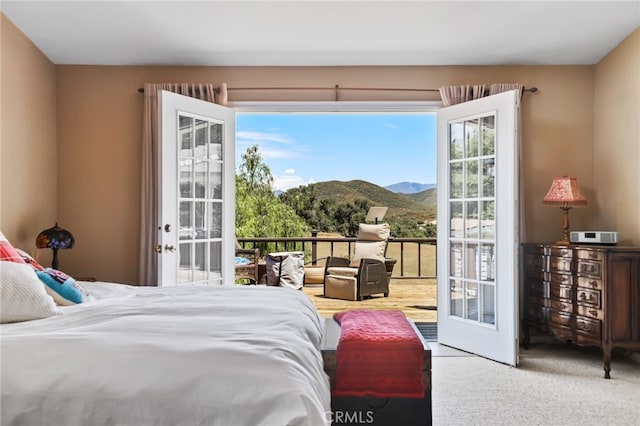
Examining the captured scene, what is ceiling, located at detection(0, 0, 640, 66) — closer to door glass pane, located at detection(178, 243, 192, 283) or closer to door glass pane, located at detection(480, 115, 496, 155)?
door glass pane, located at detection(480, 115, 496, 155)

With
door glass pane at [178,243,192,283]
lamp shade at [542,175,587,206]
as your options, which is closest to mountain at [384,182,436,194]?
lamp shade at [542,175,587,206]

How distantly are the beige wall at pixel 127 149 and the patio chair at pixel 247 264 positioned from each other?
8.16 feet

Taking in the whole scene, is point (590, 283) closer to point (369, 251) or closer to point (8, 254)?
point (8, 254)

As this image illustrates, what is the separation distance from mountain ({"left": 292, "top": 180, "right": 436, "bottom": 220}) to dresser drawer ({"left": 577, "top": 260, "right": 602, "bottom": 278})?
5.91 m

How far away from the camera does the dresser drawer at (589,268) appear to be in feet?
10.8

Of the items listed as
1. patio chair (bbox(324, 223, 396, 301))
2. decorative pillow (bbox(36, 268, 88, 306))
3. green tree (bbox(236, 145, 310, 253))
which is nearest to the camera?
decorative pillow (bbox(36, 268, 88, 306))

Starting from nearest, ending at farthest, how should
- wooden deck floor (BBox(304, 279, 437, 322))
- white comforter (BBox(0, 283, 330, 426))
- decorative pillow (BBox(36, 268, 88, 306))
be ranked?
white comforter (BBox(0, 283, 330, 426)) < decorative pillow (BBox(36, 268, 88, 306)) < wooden deck floor (BBox(304, 279, 437, 322))

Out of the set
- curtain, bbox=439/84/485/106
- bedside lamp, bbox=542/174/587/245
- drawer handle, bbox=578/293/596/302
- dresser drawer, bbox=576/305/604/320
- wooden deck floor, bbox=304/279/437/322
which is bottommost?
wooden deck floor, bbox=304/279/437/322

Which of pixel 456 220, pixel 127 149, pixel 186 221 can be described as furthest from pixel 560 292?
pixel 127 149

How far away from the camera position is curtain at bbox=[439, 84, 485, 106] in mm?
4027

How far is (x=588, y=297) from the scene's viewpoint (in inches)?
133

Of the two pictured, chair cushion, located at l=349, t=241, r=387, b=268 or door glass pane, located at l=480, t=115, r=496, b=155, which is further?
chair cushion, located at l=349, t=241, r=387, b=268

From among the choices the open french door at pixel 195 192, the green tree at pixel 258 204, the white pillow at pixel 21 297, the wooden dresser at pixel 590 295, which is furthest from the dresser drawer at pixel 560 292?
the green tree at pixel 258 204

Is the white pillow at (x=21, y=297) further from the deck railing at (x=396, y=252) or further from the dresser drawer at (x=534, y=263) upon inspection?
the deck railing at (x=396, y=252)
